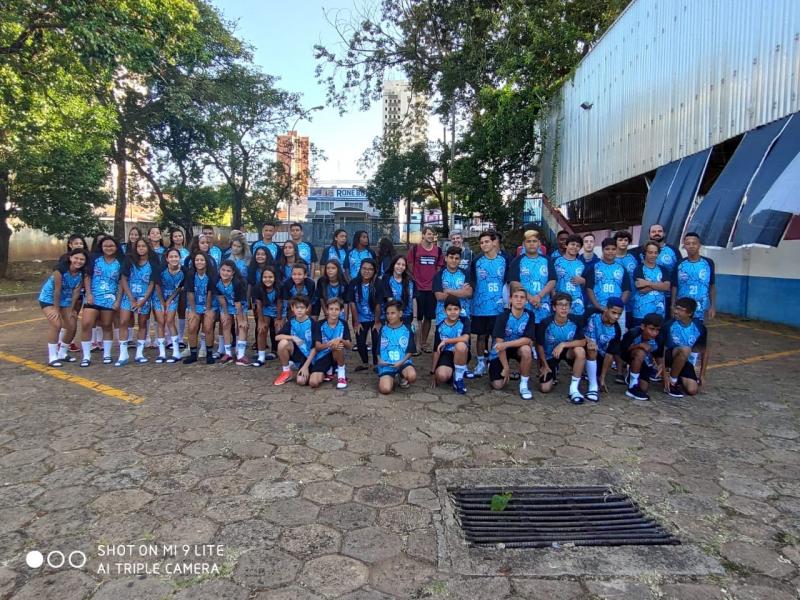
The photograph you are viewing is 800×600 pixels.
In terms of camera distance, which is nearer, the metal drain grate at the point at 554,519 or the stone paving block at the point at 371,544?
the stone paving block at the point at 371,544

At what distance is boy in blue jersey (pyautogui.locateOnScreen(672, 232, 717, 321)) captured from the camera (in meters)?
5.57

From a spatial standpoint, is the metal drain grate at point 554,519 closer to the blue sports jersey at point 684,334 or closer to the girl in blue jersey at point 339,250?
the blue sports jersey at point 684,334

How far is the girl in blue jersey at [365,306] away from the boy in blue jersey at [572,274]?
7.25 feet

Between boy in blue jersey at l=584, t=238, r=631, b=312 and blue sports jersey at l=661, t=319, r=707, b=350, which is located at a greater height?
boy in blue jersey at l=584, t=238, r=631, b=312

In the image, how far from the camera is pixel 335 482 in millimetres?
3299

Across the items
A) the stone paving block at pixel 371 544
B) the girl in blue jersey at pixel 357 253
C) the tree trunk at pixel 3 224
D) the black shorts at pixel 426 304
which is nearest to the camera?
the stone paving block at pixel 371 544

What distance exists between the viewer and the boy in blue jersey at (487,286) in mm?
5969

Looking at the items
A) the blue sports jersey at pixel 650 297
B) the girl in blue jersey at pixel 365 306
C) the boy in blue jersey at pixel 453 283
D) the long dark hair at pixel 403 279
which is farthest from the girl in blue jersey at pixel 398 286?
the blue sports jersey at pixel 650 297

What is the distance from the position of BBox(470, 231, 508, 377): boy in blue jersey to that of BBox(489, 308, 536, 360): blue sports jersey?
509 millimetres

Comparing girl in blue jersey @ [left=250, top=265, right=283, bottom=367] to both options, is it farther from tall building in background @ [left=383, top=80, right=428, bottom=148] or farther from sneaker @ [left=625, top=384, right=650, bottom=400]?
tall building in background @ [left=383, top=80, right=428, bottom=148]

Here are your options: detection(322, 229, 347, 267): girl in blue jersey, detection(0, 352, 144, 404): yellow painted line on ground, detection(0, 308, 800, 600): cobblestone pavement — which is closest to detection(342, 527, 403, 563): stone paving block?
detection(0, 308, 800, 600): cobblestone pavement

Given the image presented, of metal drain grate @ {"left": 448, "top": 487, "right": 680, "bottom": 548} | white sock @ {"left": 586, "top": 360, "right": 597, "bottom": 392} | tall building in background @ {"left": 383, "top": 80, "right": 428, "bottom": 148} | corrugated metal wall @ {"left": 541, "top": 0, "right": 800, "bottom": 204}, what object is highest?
tall building in background @ {"left": 383, "top": 80, "right": 428, "bottom": 148}

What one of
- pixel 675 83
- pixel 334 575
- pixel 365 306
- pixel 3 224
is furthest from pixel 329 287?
pixel 3 224

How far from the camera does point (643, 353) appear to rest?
17.4 ft
